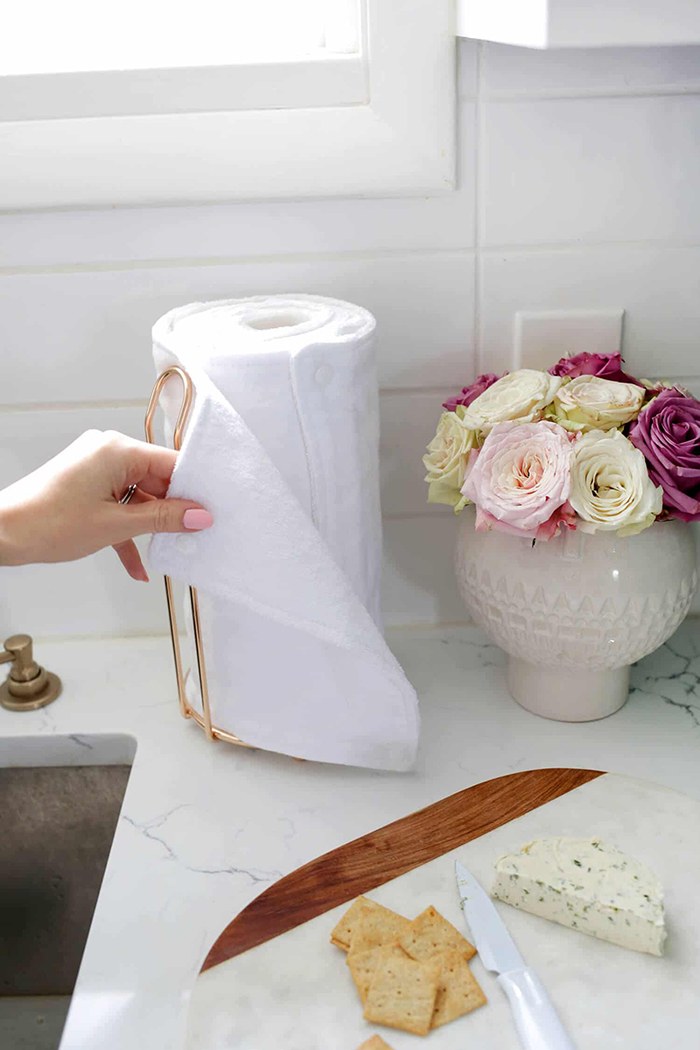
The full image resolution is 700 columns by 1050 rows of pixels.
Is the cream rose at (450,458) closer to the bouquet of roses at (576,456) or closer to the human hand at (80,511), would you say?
the bouquet of roses at (576,456)

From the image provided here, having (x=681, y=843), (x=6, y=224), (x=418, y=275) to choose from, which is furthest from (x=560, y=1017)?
(x=6, y=224)

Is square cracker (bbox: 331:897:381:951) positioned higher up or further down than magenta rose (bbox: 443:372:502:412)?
further down

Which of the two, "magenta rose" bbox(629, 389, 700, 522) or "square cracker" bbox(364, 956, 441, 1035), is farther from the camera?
"magenta rose" bbox(629, 389, 700, 522)

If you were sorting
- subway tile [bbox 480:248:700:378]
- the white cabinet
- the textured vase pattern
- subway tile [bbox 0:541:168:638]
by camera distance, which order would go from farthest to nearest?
subway tile [bbox 0:541:168:638], subway tile [bbox 480:248:700:378], the textured vase pattern, the white cabinet

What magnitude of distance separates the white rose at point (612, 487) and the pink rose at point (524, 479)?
0.01 meters

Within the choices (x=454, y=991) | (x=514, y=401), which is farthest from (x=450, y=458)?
(x=454, y=991)

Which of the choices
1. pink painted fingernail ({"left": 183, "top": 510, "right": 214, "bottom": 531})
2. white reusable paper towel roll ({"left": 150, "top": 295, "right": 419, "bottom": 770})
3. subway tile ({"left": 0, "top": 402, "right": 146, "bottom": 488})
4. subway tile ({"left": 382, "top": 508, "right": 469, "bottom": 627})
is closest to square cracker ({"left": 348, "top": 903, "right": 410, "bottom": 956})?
white reusable paper towel roll ({"left": 150, "top": 295, "right": 419, "bottom": 770})

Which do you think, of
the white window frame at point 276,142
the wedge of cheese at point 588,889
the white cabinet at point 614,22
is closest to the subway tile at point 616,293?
the white window frame at point 276,142

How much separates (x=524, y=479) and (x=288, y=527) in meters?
0.18

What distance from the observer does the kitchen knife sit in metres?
0.53

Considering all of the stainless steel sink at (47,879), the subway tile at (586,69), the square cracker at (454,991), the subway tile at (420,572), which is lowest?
the stainless steel sink at (47,879)

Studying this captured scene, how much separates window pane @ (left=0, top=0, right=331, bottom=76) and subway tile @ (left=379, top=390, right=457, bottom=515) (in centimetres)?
32

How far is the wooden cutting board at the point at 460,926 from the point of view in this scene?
55cm

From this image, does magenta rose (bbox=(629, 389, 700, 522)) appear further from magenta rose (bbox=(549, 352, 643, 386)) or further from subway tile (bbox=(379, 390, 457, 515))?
subway tile (bbox=(379, 390, 457, 515))
